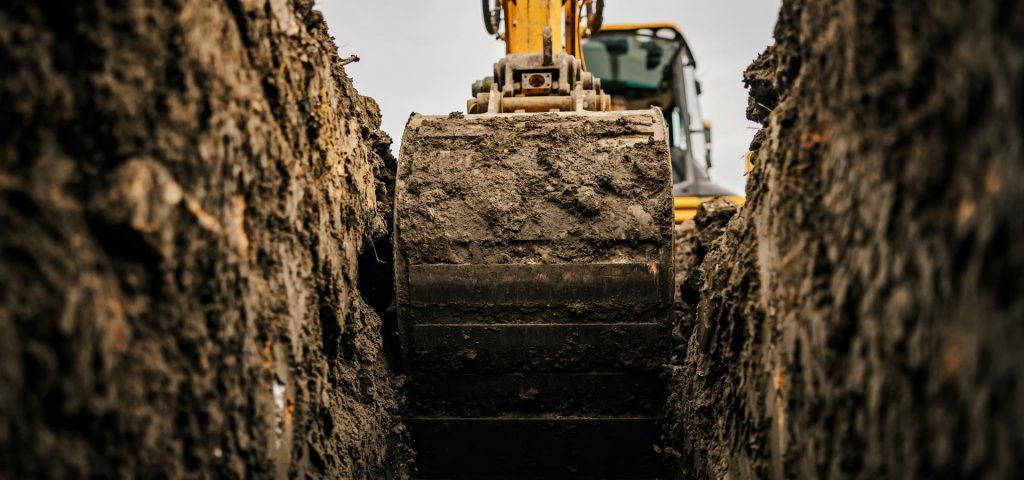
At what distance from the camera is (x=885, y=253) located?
1217 millimetres

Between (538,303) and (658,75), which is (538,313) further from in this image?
(658,75)

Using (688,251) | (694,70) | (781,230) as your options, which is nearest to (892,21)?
(781,230)

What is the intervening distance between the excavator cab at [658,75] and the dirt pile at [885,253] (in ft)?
21.6

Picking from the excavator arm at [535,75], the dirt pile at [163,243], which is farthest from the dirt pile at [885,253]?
the excavator arm at [535,75]

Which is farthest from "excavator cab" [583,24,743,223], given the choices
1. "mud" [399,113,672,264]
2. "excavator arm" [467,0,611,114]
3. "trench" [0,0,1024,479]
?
"trench" [0,0,1024,479]

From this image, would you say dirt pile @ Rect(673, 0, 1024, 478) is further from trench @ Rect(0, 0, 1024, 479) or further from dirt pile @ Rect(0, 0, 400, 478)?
dirt pile @ Rect(0, 0, 400, 478)

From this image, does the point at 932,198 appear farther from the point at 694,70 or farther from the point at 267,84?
the point at 694,70

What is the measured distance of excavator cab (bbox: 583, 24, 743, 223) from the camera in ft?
28.1

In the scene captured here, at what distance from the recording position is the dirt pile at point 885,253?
2.90ft

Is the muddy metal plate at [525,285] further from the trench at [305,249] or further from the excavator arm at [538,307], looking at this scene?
the trench at [305,249]

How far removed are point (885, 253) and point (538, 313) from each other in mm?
1625

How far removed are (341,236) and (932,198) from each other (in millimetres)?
1653

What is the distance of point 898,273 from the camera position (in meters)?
1.17

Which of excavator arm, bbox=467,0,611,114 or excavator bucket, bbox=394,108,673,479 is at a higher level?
excavator arm, bbox=467,0,611,114
